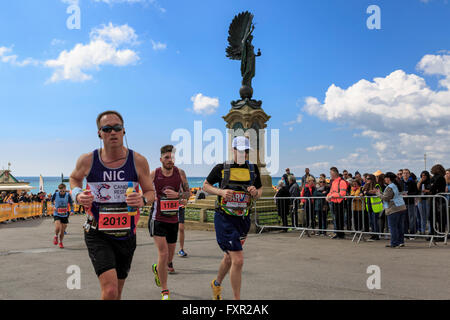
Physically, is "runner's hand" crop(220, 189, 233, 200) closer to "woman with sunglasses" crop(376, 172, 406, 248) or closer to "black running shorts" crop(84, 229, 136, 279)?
"black running shorts" crop(84, 229, 136, 279)

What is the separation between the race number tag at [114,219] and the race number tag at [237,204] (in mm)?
1436

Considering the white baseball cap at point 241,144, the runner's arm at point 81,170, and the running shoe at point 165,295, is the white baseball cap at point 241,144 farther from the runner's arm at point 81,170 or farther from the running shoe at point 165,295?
the running shoe at point 165,295

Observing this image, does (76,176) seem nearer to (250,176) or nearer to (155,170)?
(250,176)

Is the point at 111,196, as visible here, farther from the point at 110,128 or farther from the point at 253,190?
the point at 253,190

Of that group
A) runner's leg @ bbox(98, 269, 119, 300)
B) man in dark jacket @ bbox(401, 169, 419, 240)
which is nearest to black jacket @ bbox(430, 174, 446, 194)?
man in dark jacket @ bbox(401, 169, 419, 240)

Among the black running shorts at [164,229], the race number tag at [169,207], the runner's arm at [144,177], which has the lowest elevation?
the black running shorts at [164,229]

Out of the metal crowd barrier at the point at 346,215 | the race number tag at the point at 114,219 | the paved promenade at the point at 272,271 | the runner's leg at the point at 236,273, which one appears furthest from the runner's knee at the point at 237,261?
the metal crowd barrier at the point at 346,215

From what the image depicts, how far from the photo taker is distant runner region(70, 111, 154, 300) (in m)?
3.54

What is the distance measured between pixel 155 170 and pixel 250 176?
1999mm

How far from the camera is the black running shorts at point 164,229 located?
19.0ft

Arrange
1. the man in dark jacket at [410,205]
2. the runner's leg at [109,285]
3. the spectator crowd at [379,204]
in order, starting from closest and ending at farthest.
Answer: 1. the runner's leg at [109,285]
2. the spectator crowd at [379,204]
3. the man in dark jacket at [410,205]

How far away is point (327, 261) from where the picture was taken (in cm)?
800

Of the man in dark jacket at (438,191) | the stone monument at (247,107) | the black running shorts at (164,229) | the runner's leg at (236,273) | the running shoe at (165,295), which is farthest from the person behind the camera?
the stone monument at (247,107)

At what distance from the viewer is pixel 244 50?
61.0 feet
